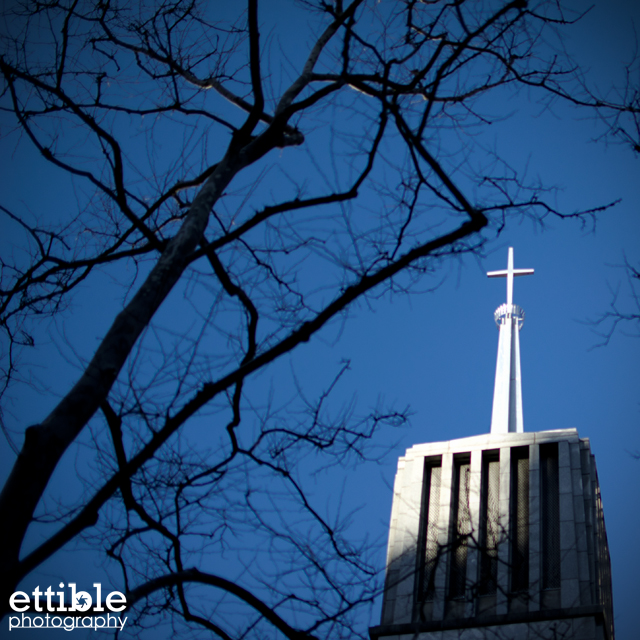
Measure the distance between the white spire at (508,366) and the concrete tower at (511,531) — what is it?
16065 millimetres

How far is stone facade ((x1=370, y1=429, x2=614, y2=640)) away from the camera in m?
20.1

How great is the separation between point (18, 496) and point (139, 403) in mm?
1111

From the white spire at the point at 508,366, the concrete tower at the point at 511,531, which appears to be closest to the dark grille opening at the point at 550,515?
the concrete tower at the point at 511,531

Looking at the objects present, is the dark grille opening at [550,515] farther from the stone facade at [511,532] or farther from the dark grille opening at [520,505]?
the dark grille opening at [520,505]

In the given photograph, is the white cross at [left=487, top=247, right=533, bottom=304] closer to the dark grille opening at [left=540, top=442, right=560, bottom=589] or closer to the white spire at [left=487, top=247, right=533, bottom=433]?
the white spire at [left=487, top=247, right=533, bottom=433]

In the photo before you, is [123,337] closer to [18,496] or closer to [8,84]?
[18,496]

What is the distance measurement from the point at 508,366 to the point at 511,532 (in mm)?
27489

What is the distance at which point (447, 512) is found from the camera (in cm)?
2455

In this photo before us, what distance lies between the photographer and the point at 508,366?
48.8m

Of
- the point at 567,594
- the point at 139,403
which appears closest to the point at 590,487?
the point at 567,594

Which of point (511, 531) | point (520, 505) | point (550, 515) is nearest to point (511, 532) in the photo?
point (511, 531)

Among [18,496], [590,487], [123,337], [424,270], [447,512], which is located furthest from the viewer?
[447,512]

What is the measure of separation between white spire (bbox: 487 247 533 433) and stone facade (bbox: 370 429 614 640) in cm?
1591

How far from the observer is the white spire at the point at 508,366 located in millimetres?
43134
